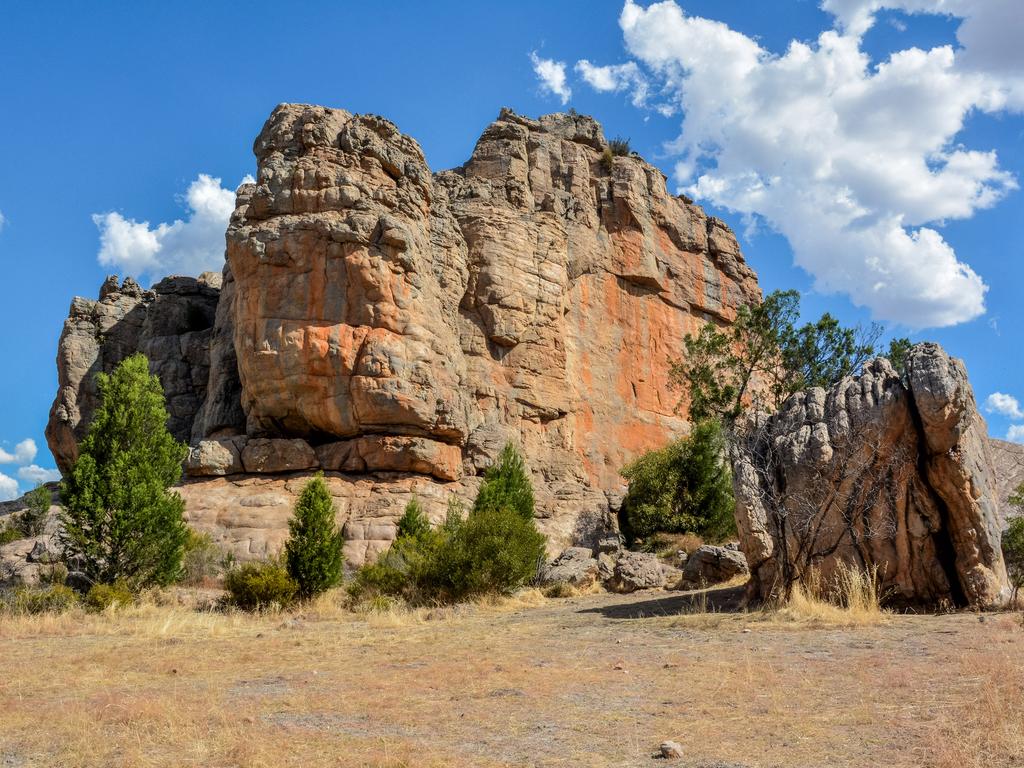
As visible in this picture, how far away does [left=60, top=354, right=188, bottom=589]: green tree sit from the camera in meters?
21.0

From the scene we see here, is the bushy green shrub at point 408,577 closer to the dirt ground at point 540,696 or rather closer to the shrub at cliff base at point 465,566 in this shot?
the shrub at cliff base at point 465,566

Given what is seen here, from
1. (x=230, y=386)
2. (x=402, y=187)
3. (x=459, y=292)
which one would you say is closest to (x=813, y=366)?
(x=459, y=292)

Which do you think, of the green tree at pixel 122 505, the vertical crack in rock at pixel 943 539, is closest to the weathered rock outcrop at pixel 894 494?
the vertical crack in rock at pixel 943 539

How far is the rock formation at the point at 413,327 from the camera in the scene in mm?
33344

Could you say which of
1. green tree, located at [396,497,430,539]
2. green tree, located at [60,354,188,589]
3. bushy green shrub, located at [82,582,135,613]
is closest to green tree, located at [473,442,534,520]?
green tree, located at [396,497,430,539]

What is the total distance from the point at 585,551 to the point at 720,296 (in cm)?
3177

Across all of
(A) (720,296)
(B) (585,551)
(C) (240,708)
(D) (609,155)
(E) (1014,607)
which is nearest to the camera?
(C) (240,708)

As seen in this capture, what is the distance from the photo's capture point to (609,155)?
50.4 meters

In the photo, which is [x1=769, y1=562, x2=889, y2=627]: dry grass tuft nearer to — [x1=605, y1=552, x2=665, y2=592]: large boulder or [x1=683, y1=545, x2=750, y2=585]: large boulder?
[x1=683, y1=545, x2=750, y2=585]: large boulder

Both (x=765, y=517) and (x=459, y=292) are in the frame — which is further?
(x=459, y=292)

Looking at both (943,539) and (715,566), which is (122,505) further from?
(943,539)

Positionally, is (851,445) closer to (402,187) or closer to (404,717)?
(404,717)

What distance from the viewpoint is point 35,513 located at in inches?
1497

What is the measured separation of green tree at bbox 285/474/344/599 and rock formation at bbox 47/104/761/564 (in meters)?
7.62
